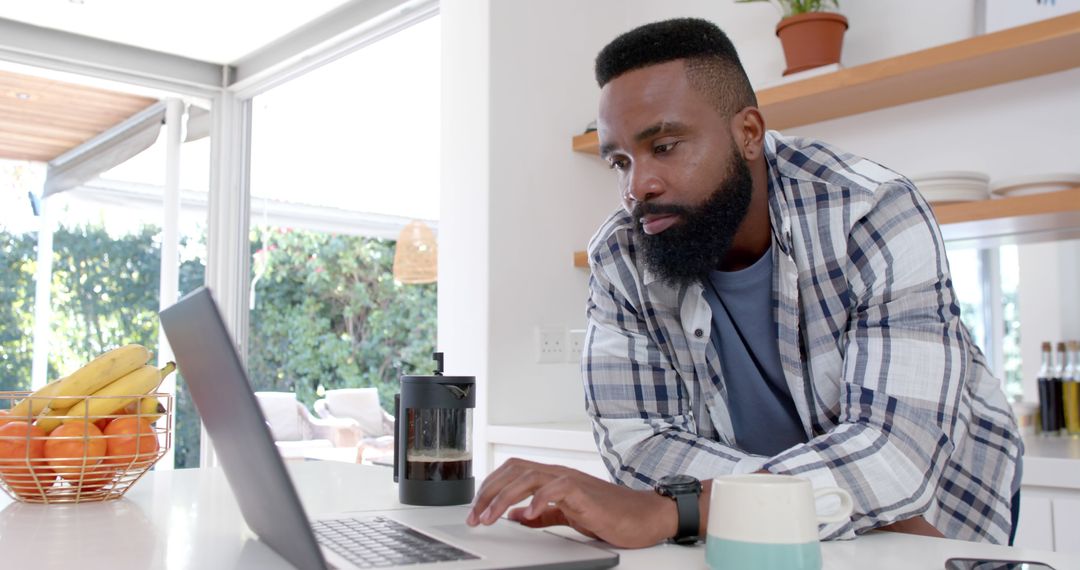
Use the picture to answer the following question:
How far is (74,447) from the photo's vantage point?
1101 millimetres

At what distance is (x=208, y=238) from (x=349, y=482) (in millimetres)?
3209

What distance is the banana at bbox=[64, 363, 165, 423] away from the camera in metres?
1.13

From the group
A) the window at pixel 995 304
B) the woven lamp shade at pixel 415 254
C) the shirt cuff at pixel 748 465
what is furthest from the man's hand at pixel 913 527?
the woven lamp shade at pixel 415 254

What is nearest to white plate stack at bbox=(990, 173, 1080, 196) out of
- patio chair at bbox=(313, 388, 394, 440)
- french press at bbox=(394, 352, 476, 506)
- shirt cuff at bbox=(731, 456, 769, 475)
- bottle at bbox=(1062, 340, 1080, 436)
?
bottle at bbox=(1062, 340, 1080, 436)

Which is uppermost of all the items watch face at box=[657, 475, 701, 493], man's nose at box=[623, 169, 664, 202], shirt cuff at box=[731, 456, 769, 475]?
man's nose at box=[623, 169, 664, 202]

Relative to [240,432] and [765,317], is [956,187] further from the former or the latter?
[240,432]

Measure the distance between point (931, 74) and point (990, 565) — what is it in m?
1.66

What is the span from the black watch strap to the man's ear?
2.21ft

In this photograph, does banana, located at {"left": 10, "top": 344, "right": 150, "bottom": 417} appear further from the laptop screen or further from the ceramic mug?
the ceramic mug

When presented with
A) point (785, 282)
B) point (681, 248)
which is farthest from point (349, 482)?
point (785, 282)

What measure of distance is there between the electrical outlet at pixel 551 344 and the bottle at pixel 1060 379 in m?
1.29

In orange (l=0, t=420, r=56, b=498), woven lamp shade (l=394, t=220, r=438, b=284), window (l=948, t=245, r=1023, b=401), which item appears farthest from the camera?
woven lamp shade (l=394, t=220, r=438, b=284)

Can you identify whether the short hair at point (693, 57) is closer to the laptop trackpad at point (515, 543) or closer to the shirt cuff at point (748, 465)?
the shirt cuff at point (748, 465)

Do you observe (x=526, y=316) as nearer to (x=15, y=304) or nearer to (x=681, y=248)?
(x=681, y=248)
